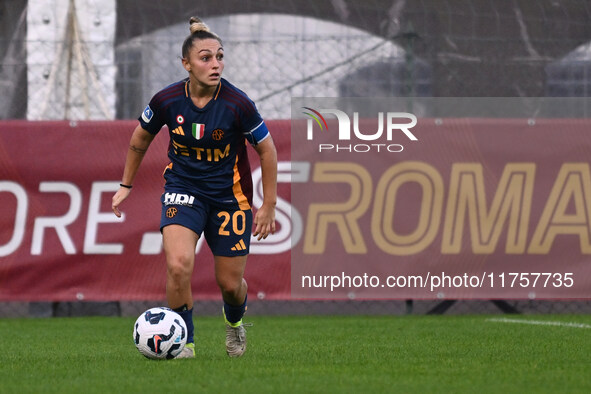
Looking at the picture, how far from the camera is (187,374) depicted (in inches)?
235

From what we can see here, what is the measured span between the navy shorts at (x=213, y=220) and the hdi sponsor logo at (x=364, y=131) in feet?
12.6

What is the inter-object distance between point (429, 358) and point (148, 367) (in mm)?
1632

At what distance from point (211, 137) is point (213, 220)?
1.71 ft

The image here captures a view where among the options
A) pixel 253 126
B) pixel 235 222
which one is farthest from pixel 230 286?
pixel 253 126

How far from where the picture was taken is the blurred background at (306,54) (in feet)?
37.1

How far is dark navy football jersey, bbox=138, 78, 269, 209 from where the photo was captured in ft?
22.3

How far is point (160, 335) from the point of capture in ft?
21.6

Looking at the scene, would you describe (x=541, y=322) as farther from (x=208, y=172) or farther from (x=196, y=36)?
(x=196, y=36)

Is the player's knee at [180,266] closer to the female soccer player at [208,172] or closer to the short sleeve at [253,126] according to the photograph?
the female soccer player at [208,172]

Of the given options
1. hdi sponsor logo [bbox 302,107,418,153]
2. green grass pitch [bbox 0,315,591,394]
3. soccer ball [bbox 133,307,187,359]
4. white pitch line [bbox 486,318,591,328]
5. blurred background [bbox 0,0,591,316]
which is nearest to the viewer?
green grass pitch [bbox 0,315,591,394]

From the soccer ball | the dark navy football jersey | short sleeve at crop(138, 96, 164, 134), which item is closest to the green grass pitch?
the soccer ball

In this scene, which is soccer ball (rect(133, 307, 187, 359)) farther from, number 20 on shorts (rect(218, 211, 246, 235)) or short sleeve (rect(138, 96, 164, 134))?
short sleeve (rect(138, 96, 164, 134))

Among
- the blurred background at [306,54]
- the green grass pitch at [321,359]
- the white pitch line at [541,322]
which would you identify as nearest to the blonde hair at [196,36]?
the green grass pitch at [321,359]

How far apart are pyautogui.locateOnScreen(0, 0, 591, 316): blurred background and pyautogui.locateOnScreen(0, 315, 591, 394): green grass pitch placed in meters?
1.74
